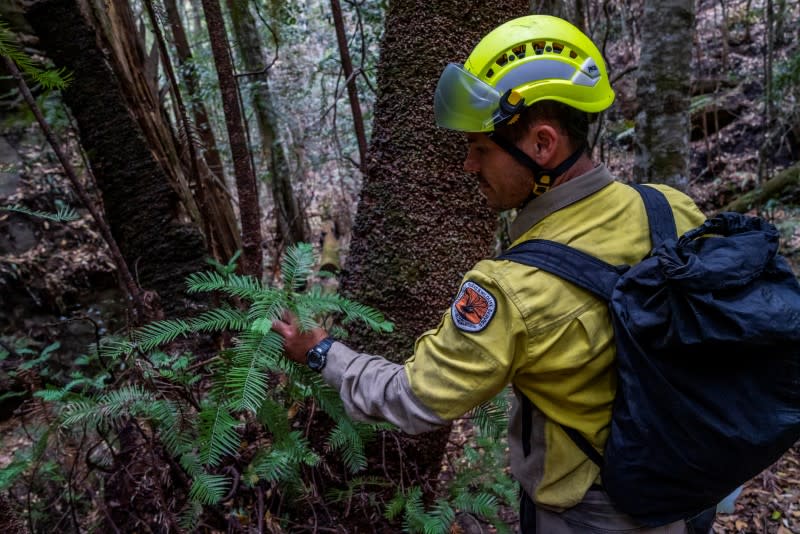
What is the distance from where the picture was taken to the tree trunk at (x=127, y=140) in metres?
2.85

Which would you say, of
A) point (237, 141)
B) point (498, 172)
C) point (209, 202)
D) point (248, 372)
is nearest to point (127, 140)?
point (237, 141)

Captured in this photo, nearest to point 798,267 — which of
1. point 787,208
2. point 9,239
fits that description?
point 787,208

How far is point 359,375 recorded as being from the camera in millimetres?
1692

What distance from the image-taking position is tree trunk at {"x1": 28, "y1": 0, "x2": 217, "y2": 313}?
2854 millimetres

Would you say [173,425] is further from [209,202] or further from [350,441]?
[209,202]

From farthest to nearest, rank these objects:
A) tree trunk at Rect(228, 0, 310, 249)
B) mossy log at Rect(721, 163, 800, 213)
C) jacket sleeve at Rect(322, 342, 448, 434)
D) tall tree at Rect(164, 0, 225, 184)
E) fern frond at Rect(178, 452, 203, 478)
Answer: tree trunk at Rect(228, 0, 310, 249), mossy log at Rect(721, 163, 800, 213), tall tree at Rect(164, 0, 225, 184), fern frond at Rect(178, 452, 203, 478), jacket sleeve at Rect(322, 342, 448, 434)

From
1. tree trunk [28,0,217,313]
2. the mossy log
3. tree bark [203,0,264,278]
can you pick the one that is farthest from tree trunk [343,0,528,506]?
the mossy log

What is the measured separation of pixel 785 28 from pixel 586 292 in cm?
→ 1339

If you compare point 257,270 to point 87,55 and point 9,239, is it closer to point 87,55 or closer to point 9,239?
point 87,55

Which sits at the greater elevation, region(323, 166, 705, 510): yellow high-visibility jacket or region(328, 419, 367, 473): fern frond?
region(323, 166, 705, 510): yellow high-visibility jacket

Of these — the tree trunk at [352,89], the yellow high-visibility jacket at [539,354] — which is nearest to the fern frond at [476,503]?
the yellow high-visibility jacket at [539,354]

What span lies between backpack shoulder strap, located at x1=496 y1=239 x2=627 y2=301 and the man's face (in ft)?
0.78

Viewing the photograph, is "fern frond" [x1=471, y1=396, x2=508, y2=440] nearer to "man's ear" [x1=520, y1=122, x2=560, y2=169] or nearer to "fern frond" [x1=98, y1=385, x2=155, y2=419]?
"man's ear" [x1=520, y1=122, x2=560, y2=169]

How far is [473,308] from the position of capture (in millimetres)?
1453
